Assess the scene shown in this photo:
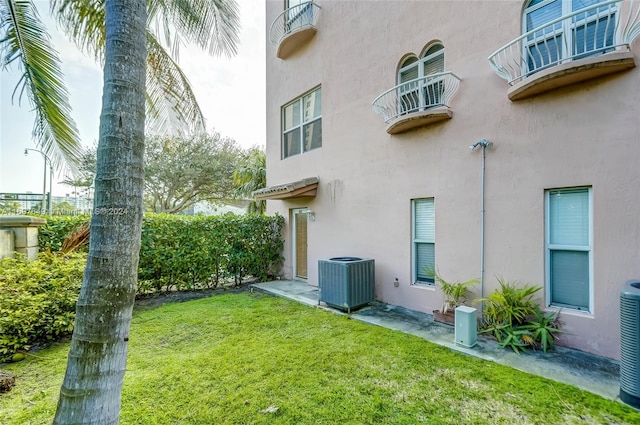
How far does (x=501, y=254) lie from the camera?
514cm

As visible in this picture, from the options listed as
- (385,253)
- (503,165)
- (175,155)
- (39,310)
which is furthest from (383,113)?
(175,155)

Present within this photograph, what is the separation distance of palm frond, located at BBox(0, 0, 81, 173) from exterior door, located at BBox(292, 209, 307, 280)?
6190 mm

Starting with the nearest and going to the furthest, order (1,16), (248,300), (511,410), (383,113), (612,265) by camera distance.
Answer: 1. (511,410)
2. (612,265)
3. (1,16)
4. (383,113)
5. (248,300)

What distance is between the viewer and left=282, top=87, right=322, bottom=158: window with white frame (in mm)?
9156

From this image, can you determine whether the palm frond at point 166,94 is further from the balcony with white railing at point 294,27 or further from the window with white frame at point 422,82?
the window with white frame at point 422,82

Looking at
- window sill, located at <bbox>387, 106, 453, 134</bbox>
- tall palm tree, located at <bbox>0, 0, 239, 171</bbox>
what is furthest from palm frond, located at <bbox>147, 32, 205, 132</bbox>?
window sill, located at <bbox>387, 106, 453, 134</bbox>

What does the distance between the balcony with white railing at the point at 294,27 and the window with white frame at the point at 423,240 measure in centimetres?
643

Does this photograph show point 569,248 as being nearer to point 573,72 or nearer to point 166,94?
point 573,72

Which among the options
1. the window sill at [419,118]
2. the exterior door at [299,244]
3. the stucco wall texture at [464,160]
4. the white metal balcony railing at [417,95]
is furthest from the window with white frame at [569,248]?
the exterior door at [299,244]

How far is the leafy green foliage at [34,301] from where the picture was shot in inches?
170

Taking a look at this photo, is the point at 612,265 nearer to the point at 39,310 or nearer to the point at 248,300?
the point at 248,300

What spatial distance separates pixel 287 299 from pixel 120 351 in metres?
5.80

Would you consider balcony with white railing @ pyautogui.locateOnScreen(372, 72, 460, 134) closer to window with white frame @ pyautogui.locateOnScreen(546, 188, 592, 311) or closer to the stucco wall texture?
the stucco wall texture

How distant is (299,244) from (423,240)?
4.62 metres
